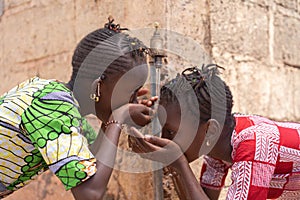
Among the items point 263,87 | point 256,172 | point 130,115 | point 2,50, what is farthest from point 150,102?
point 2,50

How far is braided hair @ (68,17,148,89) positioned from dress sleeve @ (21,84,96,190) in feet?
0.80

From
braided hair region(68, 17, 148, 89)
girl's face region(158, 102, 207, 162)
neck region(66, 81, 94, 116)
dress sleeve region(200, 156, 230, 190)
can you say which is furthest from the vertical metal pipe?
neck region(66, 81, 94, 116)

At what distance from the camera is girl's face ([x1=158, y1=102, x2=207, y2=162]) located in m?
2.58

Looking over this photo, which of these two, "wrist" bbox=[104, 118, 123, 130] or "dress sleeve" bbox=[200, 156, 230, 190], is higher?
"wrist" bbox=[104, 118, 123, 130]

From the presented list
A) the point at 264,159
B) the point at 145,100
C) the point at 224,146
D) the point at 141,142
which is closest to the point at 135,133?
the point at 141,142

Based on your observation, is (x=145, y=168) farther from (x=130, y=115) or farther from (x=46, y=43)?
(x=46, y=43)

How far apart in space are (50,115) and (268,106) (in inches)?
75.8

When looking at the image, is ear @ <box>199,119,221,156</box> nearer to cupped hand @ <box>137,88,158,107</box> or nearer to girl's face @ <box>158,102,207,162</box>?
girl's face @ <box>158,102,207,162</box>

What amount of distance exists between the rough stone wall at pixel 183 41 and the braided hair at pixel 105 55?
72 centimetres

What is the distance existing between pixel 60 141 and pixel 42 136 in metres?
0.06

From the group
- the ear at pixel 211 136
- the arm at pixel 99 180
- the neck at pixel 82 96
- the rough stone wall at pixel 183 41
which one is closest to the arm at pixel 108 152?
the arm at pixel 99 180

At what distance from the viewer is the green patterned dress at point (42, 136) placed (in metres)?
2.18

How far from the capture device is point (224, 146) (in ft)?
8.64

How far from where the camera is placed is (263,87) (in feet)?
12.5
